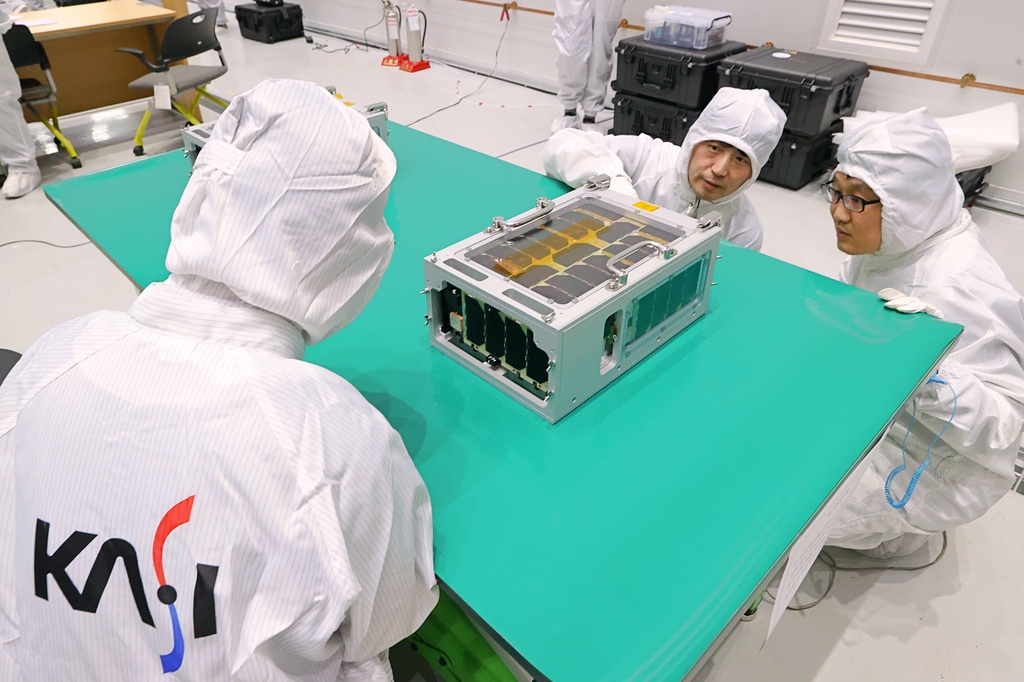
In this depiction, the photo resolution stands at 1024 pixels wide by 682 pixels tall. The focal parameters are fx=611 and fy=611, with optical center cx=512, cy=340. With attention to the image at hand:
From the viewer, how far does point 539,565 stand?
792 mm

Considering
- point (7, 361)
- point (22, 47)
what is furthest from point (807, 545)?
point (22, 47)

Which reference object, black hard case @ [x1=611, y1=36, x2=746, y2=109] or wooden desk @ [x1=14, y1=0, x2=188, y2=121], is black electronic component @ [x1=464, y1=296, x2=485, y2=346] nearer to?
black hard case @ [x1=611, y1=36, x2=746, y2=109]

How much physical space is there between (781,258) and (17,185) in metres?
3.94

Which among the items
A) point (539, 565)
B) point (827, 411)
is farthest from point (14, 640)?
point (827, 411)

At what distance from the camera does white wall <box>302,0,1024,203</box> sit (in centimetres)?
278

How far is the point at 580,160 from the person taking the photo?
1.67 meters

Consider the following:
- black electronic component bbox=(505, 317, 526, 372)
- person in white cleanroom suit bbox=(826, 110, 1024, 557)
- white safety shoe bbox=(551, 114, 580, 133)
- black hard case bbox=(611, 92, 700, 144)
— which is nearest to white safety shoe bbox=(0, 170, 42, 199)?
white safety shoe bbox=(551, 114, 580, 133)

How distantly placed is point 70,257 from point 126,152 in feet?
4.46

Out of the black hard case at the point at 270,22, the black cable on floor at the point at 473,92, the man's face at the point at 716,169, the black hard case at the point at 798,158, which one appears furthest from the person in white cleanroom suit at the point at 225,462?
the black hard case at the point at 270,22

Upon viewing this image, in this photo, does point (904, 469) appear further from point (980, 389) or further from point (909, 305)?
point (909, 305)

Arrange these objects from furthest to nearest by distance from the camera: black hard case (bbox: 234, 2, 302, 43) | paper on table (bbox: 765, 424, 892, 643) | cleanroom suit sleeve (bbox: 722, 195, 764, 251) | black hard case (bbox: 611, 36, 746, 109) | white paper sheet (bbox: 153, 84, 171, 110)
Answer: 1. black hard case (bbox: 234, 2, 302, 43)
2. white paper sheet (bbox: 153, 84, 171, 110)
3. black hard case (bbox: 611, 36, 746, 109)
4. cleanroom suit sleeve (bbox: 722, 195, 764, 251)
5. paper on table (bbox: 765, 424, 892, 643)

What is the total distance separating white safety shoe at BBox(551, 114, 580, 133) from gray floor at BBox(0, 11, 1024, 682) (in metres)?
0.10

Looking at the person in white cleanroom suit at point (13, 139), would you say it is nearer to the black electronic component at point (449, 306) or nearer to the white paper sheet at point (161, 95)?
the white paper sheet at point (161, 95)

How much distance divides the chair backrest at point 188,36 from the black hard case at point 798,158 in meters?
3.27
